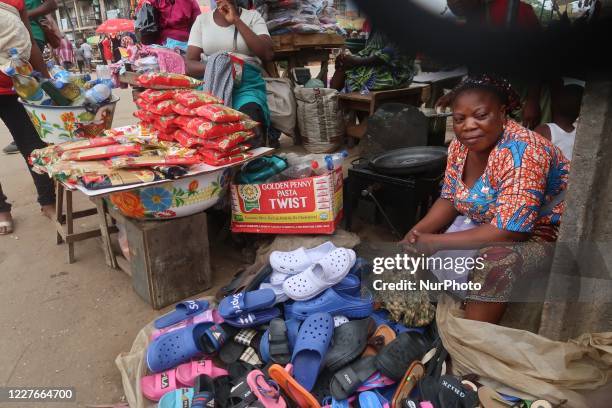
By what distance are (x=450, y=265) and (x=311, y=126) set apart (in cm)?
325

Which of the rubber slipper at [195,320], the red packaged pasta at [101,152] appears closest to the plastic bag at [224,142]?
the red packaged pasta at [101,152]

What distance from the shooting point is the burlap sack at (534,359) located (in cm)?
134

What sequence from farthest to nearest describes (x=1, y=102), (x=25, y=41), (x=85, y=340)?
(x=1, y=102) < (x=25, y=41) < (x=85, y=340)

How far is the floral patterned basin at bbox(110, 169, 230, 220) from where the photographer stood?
2.21 metres

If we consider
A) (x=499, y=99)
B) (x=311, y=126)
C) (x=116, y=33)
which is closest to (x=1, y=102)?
(x=311, y=126)

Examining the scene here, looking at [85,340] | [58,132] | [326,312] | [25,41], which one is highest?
[25,41]

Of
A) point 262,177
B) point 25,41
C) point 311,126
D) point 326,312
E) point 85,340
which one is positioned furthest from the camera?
point 311,126

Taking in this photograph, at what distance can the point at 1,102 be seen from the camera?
316 cm

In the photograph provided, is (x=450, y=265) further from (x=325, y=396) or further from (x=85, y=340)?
(x=85, y=340)

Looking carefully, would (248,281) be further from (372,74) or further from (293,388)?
Result: (372,74)

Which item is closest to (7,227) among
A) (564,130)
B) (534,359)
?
(534,359)

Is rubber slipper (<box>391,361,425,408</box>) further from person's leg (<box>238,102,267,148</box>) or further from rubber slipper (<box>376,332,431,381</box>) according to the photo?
person's leg (<box>238,102,267,148</box>)

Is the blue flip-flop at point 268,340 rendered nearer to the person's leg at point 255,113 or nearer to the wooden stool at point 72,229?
the wooden stool at point 72,229

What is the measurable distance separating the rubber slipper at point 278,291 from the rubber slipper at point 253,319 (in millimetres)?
80
